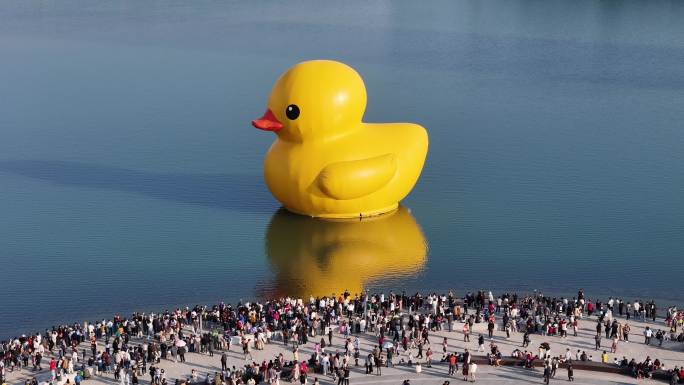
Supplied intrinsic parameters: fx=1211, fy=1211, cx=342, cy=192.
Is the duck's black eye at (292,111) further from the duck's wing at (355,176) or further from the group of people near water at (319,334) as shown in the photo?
the group of people near water at (319,334)

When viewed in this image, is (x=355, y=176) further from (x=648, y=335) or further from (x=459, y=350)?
(x=648, y=335)

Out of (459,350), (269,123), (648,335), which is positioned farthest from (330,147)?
(648,335)

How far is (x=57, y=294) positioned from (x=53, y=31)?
7250cm

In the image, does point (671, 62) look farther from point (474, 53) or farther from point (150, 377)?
point (150, 377)

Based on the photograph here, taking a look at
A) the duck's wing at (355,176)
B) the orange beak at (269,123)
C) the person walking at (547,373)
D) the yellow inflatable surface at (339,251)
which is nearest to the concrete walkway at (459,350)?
the person walking at (547,373)

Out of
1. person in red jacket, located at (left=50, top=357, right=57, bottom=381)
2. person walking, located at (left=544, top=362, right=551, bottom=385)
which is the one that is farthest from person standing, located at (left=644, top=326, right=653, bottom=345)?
person in red jacket, located at (left=50, top=357, right=57, bottom=381)

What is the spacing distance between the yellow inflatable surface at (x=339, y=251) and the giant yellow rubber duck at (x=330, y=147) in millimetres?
1203

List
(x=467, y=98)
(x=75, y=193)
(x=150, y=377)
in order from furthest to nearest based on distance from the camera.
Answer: (x=467, y=98) < (x=75, y=193) < (x=150, y=377)

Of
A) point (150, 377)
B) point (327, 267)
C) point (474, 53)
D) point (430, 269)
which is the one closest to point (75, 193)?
point (327, 267)

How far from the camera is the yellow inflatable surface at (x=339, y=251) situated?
5738 cm

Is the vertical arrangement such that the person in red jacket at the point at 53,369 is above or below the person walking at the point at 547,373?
below

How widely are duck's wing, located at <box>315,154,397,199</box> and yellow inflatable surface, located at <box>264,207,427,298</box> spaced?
2.26 m

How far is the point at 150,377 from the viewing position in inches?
1775

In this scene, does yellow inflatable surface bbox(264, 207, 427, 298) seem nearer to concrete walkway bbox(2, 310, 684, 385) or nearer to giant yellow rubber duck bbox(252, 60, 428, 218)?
giant yellow rubber duck bbox(252, 60, 428, 218)
